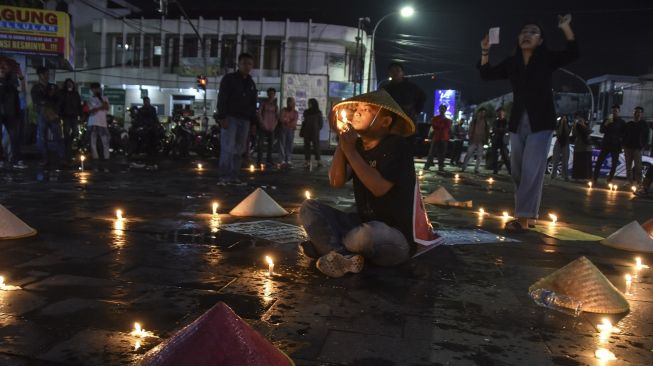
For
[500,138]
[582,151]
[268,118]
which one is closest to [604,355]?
[268,118]

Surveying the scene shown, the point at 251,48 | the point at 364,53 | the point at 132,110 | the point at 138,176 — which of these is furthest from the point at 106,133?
the point at 364,53

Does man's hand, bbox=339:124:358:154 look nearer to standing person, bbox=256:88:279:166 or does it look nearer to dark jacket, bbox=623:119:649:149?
standing person, bbox=256:88:279:166

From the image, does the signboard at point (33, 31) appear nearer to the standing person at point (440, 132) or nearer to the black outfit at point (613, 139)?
the standing person at point (440, 132)

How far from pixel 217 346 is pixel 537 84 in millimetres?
4686

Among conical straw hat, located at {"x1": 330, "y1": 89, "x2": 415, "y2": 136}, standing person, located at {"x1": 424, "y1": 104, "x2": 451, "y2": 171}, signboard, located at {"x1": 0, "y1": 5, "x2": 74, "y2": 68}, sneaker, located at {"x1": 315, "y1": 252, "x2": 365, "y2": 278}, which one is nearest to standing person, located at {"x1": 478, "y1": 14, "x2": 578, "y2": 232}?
conical straw hat, located at {"x1": 330, "y1": 89, "x2": 415, "y2": 136}

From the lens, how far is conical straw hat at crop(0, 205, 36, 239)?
13.8 ft

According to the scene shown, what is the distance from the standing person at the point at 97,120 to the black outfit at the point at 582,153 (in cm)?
1168

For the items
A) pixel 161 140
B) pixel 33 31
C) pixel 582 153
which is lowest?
pixel 161 140

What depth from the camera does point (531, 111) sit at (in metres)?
5.48

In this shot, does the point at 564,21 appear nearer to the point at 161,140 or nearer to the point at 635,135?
the point at 635,135

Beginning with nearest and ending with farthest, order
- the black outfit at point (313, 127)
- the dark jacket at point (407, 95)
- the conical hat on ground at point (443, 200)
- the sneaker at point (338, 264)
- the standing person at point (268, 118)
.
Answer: the sneaker at point (338, 264) → the conical hat on ground at point (443, 200) → the dark jacket at point (407, 95) → the standing person at point (268, 118) → the black outfit at point (313, 127)

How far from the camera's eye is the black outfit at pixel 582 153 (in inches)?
559

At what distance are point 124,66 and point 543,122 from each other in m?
44.8

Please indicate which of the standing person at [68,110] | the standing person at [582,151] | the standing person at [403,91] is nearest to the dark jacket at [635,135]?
the standing person at [582,151]
